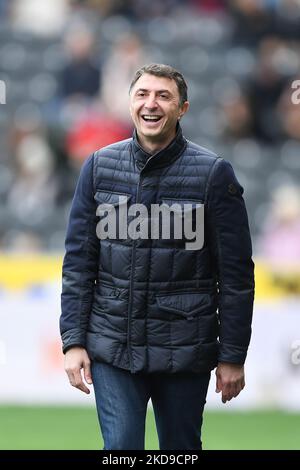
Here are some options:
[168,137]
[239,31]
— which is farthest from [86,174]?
[239,31]

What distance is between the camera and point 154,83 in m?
4.61

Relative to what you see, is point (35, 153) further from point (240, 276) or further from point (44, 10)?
point (240, 276)

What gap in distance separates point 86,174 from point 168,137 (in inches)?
13.2

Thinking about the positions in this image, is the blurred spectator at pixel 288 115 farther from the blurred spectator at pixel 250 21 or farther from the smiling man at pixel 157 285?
the smiling man at pixel 157 285

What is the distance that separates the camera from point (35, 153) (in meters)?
12.2

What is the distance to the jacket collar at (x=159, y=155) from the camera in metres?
4.66

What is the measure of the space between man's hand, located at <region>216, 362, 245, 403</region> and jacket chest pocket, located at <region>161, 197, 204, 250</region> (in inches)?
18.0

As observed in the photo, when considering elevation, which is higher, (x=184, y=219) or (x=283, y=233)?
(x=283, y=233)

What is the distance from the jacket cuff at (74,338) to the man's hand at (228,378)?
52cm

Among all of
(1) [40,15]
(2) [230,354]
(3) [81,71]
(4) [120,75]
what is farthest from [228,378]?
(1) [40,15]

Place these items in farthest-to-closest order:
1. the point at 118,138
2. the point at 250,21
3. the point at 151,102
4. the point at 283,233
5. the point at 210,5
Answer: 1. the point at 210,5
2. the point at 250,21
3. the point at 118,138
4. the point at 283,233
5. the point at 151,102

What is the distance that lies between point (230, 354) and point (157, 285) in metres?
0.38

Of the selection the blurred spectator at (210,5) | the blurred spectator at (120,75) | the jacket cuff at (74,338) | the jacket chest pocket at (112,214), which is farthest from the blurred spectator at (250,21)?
the jacket cuff at (74,338)

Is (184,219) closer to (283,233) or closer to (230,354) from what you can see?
(230,354)
